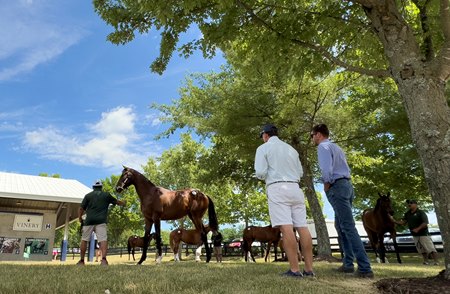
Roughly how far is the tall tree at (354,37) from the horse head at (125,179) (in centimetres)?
327

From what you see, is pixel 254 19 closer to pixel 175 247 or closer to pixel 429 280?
pixel 429 280

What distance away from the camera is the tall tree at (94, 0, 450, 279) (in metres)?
4.52

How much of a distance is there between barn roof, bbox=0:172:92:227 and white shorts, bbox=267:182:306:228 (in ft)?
61.7

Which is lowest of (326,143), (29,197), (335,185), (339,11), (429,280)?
(429,280)

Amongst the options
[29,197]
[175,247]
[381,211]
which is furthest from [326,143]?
[29,197]

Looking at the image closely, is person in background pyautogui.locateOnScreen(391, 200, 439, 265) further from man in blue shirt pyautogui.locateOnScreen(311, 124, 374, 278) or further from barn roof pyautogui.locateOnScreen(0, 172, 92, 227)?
barn roof pyautogui.locateOnScreen(0, 172, 92, 227)

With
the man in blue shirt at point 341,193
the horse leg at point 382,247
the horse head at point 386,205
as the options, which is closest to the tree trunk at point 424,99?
the man in blue shirt at point 341,193

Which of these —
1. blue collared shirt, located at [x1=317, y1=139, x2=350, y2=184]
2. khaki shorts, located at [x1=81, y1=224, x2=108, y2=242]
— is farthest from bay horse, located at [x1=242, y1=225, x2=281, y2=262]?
blue collared shirt, located at [x1=317, y1=139, x2=350, y2=184]

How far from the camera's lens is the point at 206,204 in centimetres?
1074

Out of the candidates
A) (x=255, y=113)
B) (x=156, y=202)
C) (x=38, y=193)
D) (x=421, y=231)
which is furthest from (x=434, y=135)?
(x=38, y=193)

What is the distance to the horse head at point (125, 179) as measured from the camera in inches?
363

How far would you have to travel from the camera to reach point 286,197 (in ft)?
15.6

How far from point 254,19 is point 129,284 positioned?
17.8ft

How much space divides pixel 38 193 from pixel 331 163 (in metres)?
19.8
